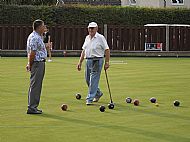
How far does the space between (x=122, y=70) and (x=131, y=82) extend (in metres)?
5.17

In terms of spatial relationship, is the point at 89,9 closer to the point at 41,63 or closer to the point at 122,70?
the point at 122,70

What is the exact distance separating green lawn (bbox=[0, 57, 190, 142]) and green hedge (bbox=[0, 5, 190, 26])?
67.0ft

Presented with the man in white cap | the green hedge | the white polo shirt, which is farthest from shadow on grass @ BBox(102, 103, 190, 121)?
the green hedge

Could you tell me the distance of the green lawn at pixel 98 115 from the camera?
9.15 m

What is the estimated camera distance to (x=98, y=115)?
11.2 metres

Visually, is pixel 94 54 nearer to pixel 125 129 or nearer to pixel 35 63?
pixel 35 63

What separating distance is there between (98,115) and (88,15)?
92.9 feet

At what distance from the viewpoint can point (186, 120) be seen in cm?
1060

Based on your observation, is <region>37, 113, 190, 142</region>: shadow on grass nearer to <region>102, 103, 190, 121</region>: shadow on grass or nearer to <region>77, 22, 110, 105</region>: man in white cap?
<region>102, 103, 190, 121</region>: shadow on grass

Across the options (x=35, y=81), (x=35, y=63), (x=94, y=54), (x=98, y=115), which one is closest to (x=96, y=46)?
(x=94, y=54)

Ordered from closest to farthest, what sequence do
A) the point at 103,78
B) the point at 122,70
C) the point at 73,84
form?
the point at 73,84, the point at 103,78, the point at 122,70

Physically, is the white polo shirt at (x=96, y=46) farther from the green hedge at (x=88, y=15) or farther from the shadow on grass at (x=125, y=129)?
the green hedge at (x=88, y=15)

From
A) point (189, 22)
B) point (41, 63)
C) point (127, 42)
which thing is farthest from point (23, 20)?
point (41, 63)

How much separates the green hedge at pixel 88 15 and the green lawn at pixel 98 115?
804 inches
